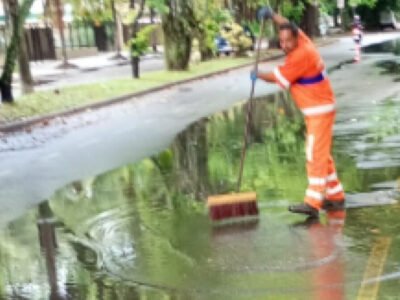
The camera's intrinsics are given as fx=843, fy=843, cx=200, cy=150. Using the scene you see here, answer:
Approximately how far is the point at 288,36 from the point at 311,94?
0.56 meters


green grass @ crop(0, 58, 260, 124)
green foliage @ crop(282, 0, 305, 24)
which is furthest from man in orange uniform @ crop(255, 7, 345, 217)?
green foliage @ crop(282, 0, 305, 24)

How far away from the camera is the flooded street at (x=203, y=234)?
19.3 ft

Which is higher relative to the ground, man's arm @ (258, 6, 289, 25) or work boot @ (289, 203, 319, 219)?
man's arm @ (258, 6, 289, 25)

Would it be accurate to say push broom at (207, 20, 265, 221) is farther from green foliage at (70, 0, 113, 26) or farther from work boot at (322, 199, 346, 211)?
green foliage at (70, 0, 113, 26)

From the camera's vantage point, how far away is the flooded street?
589 centimetres

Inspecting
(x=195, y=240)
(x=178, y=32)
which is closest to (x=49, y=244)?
(x=195, y=240)

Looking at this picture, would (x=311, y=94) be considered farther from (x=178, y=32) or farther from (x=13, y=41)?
(x=178, y=32)

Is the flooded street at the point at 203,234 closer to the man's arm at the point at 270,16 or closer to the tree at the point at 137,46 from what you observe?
the man's arm at the point at 270,16

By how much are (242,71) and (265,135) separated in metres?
17.4

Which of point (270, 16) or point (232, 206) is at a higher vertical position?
point (270, 16)

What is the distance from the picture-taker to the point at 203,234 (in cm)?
733

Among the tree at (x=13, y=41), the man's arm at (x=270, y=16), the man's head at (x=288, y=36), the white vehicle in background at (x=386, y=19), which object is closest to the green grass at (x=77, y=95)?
the tree at (x=13, y=41)

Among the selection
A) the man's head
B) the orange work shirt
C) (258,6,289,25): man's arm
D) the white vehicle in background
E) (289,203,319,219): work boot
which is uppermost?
(258,6,289,25): man's arm

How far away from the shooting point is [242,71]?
30750mm
